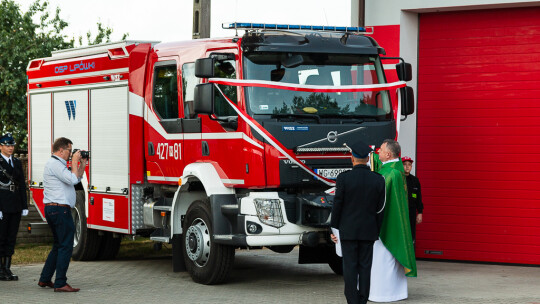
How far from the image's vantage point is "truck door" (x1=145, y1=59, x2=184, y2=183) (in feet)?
40.3

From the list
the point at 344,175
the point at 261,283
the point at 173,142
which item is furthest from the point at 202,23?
the point at 344,175

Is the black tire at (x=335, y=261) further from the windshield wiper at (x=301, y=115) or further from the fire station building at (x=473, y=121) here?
the fire station building at (x=473, y=121)

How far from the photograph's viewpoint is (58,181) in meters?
11.2

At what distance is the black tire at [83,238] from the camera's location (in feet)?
47.6

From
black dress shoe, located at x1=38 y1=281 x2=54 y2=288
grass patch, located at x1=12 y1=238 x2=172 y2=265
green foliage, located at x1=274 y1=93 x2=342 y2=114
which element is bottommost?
grass patch, located at x1=12 y1=238 x2=172 y2=265

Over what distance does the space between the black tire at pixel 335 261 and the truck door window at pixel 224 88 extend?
242 centimetres

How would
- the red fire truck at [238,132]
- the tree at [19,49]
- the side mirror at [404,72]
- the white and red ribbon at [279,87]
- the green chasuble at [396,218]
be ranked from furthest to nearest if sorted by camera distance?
1. the tree at [19,49]
2. the side mirror at [404,72]
3. the red fire truck at [238,132]
4. the white and red ribbon at [279,87]
5. the green chasuble at [396,218]

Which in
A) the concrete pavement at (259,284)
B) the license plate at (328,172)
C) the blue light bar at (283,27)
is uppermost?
the blue light bar at (283,27)

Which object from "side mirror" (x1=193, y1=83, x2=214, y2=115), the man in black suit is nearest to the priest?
the man in black suit

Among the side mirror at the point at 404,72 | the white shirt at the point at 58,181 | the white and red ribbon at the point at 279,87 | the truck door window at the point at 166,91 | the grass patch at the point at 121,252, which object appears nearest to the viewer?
the white and red ribbon at the point at 279,87

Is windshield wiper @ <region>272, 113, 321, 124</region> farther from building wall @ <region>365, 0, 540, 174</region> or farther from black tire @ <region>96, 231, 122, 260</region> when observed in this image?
black tire @ <region>96, 231, 122, 260</region>

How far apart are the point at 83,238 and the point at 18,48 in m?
18.8

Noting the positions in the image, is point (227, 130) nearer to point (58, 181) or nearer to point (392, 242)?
point (58, 181)

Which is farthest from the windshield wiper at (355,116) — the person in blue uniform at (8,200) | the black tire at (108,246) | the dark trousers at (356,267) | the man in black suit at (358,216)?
the black tire at (108,246)
